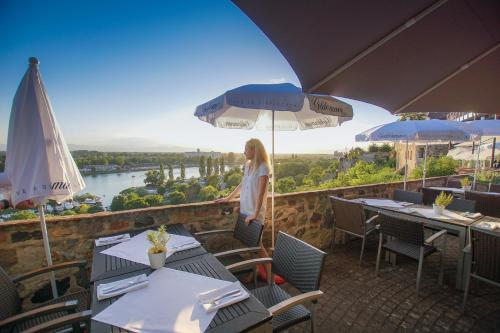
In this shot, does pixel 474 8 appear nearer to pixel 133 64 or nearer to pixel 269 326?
pixel 269 326

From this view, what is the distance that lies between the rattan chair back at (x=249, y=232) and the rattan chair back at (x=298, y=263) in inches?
15.6

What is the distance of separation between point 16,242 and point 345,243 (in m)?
4.28

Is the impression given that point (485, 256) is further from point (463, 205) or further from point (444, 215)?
point (463, 205)

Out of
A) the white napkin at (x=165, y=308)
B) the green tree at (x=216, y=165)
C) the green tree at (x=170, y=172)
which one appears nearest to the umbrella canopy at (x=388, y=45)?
the white napkin at (x=165, y=308)

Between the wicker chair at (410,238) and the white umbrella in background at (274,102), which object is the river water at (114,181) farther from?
the wicker chair at (410,238)

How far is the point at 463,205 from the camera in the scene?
3.23 metres

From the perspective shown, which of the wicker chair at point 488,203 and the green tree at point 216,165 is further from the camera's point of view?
the green tree at point 216,165

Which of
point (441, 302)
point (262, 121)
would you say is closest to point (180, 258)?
point (262, 121)

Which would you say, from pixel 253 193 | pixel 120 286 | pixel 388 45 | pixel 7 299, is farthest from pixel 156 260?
pixel 388 45

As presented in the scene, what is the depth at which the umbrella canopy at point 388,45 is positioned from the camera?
1275 millimetres

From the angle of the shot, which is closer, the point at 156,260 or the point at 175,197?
the point at 156,260

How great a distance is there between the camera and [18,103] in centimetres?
158

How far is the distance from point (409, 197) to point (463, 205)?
0.70 metres

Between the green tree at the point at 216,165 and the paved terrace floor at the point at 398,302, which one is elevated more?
the green tree at the point at 216,165
